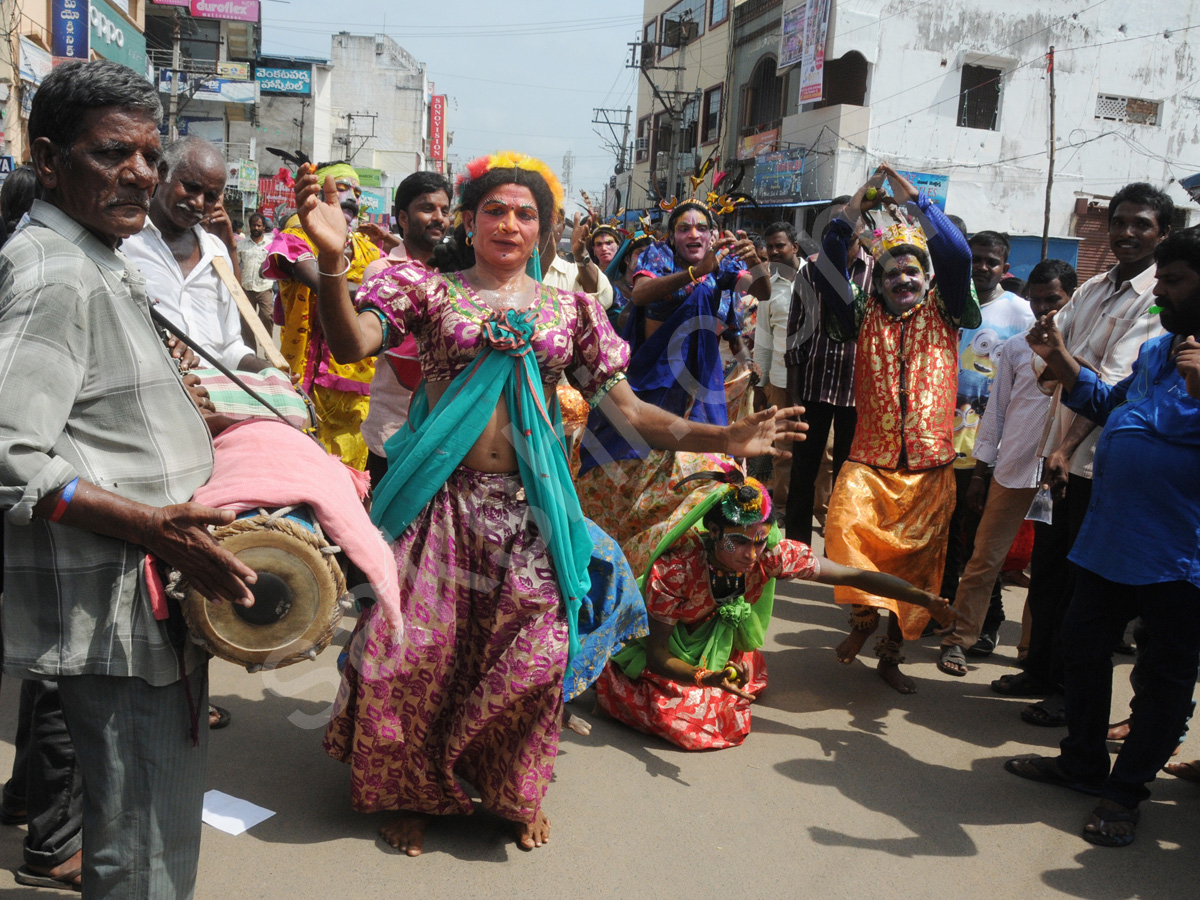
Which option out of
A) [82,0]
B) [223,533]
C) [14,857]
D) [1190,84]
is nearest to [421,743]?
[14,857]

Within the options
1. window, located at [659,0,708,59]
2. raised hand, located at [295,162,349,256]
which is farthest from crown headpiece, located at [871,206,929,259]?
window, located at [659,0,708,59]

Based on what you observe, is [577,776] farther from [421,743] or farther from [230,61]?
[230,61]

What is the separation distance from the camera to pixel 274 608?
76.1 inches

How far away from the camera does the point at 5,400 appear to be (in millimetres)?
1646

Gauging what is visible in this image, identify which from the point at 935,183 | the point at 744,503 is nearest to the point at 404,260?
the point at 744,503

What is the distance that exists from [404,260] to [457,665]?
1.89m

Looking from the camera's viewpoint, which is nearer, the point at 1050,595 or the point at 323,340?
the point at 1050,595

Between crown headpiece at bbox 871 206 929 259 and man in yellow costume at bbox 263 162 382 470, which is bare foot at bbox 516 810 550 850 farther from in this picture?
crown headpiece at bbox 871 206 929 259

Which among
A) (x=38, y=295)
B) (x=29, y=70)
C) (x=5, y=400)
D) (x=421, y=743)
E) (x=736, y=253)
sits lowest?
(x=421, y=743)

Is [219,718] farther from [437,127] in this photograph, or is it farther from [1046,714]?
[437,127]

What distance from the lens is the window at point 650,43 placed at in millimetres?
41419

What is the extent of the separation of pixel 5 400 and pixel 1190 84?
2966cm

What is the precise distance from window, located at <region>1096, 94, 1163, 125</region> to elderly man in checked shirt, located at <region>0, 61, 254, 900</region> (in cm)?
2748

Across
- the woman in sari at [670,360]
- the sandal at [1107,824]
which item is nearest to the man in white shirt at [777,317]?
the woman in sari at [670,360]
